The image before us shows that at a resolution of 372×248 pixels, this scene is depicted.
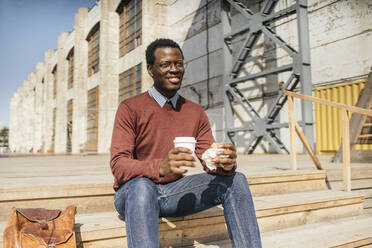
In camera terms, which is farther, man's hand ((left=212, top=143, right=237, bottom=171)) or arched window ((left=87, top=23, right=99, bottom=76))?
arched window ((left=87, top=23, right=99, bottom=76))

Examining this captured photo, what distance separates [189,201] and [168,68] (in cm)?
95

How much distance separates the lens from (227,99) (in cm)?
1049

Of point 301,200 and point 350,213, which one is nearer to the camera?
point 301,200

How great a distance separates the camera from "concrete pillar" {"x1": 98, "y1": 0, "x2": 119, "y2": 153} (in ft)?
58.0

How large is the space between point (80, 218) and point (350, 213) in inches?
117

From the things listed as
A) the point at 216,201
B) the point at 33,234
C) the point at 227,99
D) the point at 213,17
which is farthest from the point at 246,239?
the point at 213,17

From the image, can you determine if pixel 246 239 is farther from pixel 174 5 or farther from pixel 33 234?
pixel 174 5

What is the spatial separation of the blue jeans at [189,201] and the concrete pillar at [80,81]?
21.0 m

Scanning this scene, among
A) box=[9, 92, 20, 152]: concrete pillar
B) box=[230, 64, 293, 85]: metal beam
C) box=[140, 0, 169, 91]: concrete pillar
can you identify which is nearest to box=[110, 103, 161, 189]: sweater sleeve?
box=[230, 64, 293, 85]: metal beam

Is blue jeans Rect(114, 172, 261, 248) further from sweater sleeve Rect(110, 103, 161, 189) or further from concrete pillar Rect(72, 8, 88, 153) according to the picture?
concrete pillar Rect(72, 8, 88, 153)

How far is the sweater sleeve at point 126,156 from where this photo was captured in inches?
67.8

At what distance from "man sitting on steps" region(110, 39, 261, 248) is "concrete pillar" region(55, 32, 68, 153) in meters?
25.7

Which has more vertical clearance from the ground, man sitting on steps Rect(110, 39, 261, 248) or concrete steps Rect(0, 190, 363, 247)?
man sitting on steps Rect(110, 39, 261, 248)

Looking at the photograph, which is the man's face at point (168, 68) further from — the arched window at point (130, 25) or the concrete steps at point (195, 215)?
the arched window at point (130, 25)
